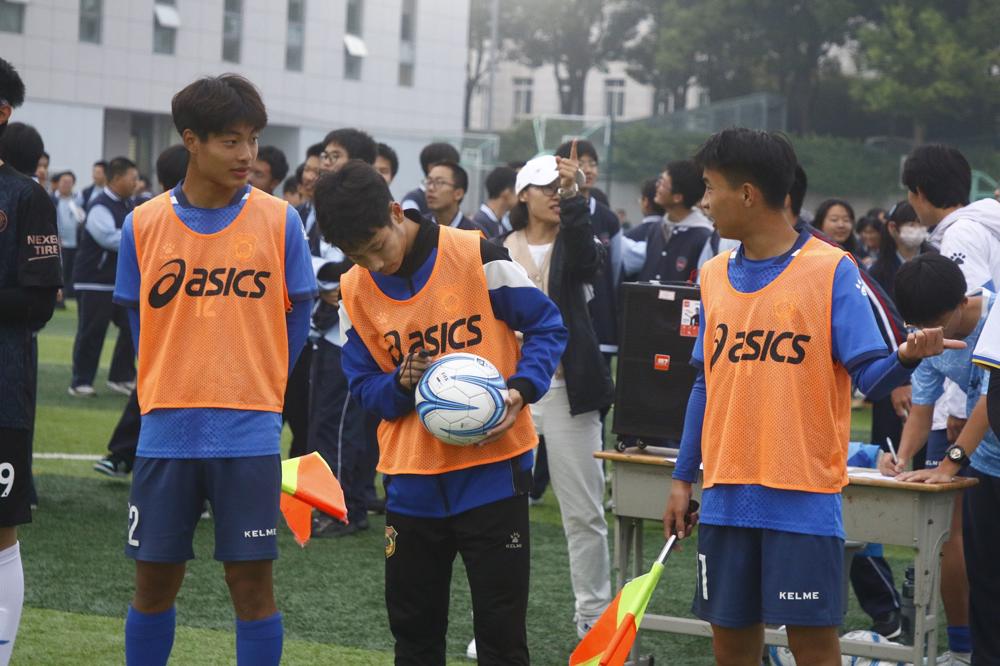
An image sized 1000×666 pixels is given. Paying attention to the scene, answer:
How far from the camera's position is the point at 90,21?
135ft

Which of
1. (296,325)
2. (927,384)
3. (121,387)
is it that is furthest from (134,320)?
(121,387)

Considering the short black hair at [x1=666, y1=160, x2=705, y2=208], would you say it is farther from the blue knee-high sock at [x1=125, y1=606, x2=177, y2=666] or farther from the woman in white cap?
the blue knee-high sock at [x1=125, y1=606, x2=177, y2=666]

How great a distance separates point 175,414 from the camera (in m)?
4.20

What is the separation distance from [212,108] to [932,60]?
44.6 meters

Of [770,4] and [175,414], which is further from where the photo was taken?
[770,4]

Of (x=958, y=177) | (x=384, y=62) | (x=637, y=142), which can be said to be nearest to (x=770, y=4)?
(x=384, y=62)

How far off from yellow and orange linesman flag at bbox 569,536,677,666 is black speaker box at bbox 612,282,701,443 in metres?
1.58

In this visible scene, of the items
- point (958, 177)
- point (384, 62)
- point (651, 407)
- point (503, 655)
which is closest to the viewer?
point (503, 655)

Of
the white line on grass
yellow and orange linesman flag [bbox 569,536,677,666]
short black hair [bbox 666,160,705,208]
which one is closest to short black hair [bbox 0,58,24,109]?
yellow and orange linesman flag [bbox 569,536,677,666]

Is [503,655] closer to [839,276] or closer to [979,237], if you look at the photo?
[839,276]

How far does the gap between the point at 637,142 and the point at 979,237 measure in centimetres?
2783

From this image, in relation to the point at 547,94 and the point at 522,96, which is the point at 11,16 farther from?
the point at 522,96

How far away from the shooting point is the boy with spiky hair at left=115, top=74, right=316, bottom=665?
4.20 m

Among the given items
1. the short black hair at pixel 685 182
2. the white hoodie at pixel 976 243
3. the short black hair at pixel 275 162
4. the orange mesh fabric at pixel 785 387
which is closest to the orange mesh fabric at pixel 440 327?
the orange mesh fabric at pixel 785 387
